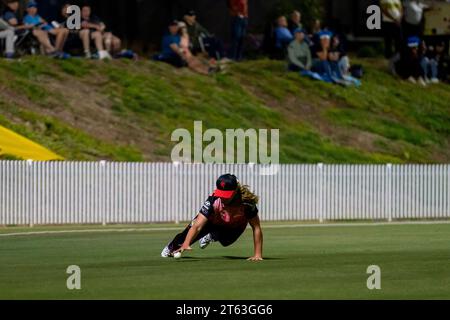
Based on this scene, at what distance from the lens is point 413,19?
49.5 meters

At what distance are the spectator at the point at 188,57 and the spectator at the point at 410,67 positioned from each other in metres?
8.22

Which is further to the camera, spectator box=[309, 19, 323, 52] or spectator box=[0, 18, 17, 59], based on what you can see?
spectator box=[309, 19, 323, 52]

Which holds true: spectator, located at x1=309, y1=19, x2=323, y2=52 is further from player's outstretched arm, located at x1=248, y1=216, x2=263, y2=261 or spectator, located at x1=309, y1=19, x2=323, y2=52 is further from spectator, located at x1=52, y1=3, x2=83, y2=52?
player's outstretched arm, located at x1=248, y1=216, x2=263, y2=261

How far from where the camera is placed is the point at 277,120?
4381cm

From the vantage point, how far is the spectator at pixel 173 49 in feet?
137

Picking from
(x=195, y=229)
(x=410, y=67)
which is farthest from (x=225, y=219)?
(x=410, y=67)

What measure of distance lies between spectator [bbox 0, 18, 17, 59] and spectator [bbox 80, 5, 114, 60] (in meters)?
1.99

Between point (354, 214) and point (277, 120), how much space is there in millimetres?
8296

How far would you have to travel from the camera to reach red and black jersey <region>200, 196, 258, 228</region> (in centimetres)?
1914

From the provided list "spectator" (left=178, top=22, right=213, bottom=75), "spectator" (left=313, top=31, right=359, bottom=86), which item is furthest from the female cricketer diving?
"spectator" (left=313, top=31, right=359, bottom=86)

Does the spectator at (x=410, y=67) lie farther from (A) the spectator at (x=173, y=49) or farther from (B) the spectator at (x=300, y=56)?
(A) the spectator at (x=173, y=49)

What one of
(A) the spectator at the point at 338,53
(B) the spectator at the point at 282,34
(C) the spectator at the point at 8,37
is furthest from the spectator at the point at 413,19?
(C) the spectator at the point at 8,37
